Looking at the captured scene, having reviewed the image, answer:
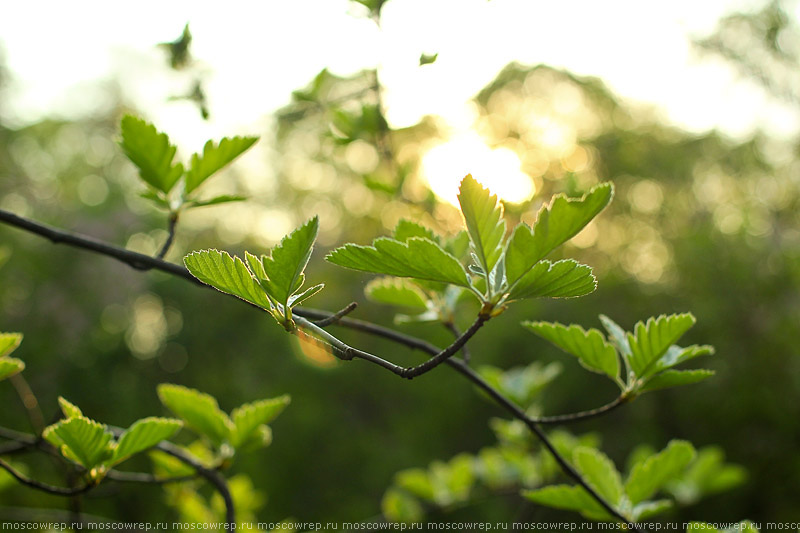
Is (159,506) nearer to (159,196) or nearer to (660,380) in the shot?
(159,196)

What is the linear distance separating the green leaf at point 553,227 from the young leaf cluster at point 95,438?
1.35 ft

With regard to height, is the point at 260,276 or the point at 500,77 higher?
the point at 260,276

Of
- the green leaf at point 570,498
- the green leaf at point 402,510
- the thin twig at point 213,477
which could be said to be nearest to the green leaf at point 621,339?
the green leaf at point 570,498

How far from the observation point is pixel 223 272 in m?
0.46

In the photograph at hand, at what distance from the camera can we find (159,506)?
3.54 metres

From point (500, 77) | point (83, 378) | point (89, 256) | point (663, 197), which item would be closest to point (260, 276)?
point (83, 378)

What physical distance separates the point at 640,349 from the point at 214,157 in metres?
0.56

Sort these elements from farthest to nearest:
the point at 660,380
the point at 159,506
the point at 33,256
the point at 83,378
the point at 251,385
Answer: the point at 33,256 < the point at 251,385 < the point at 83,378 < the point at 159,506 < the point at 660,380

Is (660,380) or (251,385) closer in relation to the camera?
(660,380)

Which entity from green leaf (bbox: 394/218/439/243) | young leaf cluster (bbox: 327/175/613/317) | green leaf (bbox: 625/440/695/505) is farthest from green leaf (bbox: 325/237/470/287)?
green leaf (bbox: 625/440/695/505)

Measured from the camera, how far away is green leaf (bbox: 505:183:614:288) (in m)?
0.43

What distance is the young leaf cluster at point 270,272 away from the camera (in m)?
0.45

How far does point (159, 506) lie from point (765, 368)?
3882mm

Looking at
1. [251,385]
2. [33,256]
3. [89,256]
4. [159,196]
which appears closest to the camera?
[159,196]
